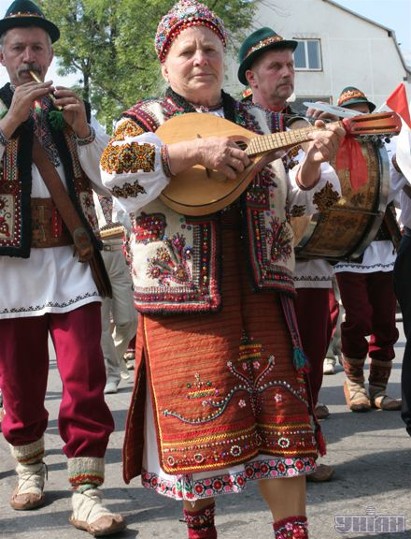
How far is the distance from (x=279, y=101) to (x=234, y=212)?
173 cm

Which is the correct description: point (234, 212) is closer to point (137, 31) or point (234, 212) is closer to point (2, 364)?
point (2, 364)

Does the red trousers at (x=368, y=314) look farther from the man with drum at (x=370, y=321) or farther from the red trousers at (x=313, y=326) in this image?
the red trousers at (x=313, y=326)

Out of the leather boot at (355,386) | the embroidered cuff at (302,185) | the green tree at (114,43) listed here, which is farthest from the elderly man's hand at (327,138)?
the green tree at (114,43)

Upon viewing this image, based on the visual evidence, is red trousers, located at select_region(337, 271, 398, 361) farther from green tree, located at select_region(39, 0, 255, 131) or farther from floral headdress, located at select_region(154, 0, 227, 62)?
green tree, located at select_region(39, 0, 255, 131)

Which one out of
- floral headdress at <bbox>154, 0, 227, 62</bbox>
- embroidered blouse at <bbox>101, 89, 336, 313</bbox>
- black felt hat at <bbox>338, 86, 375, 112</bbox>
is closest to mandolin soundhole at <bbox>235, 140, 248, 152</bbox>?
embroidered blouse at <bbox>101, 89, 336, 313</bbox>

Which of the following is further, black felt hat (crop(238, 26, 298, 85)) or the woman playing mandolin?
black felt hat (crop(238, 26, 298, 85))

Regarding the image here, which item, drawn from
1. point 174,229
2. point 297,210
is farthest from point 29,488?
point 297,210

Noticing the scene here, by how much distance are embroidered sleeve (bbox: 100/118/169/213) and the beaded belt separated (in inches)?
40.0

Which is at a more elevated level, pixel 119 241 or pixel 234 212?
pixel 119 241

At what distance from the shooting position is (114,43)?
1052 inches

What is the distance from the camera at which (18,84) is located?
415 centimetres

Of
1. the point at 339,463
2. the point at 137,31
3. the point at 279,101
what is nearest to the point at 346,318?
the point at 339,463

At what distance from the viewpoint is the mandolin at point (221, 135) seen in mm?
2967

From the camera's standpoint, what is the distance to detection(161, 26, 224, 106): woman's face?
3.21m
